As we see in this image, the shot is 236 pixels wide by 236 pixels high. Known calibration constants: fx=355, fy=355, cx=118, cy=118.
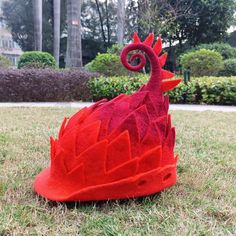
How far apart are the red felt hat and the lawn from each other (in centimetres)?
9

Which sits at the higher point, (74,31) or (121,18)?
(121,18)

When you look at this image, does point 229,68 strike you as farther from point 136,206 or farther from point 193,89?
point 136,206

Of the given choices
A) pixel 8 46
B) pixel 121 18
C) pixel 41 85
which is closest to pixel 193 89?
pixel 41 85

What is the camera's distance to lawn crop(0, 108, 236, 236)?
1692 millimetres

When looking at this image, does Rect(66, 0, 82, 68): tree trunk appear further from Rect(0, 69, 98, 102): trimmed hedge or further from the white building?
the white building

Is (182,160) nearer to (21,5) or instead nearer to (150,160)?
(150,160)

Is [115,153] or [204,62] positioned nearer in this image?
[115,153]

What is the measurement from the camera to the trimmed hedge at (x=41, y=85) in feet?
28.8

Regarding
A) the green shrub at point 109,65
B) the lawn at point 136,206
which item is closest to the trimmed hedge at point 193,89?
the green shrub at point 109,65

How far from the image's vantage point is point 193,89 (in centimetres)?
868

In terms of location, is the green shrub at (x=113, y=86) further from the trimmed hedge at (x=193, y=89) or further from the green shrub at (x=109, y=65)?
the green shrub at (x=109, y=65)

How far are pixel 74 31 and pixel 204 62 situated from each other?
4.50 metres

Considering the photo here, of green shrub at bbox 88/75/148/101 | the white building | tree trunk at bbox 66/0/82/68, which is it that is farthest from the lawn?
the white building

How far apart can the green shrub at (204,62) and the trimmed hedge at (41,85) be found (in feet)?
15.6
